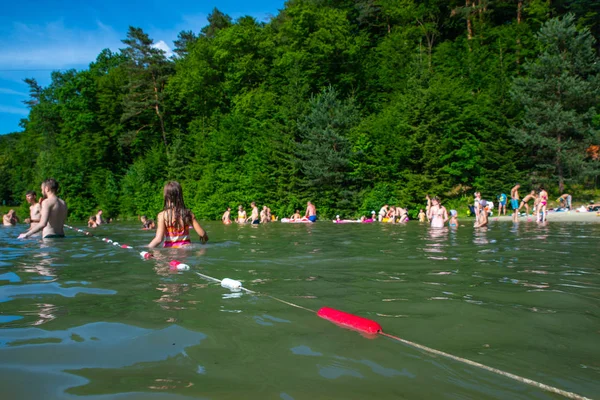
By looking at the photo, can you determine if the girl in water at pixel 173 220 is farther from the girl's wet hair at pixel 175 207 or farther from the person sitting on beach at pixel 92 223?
the person sitting on beach at pixel 92 223

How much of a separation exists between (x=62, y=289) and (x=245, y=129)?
36.4 meters

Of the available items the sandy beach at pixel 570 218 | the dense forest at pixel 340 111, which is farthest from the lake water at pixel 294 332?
the dense forest at pixel 340 111

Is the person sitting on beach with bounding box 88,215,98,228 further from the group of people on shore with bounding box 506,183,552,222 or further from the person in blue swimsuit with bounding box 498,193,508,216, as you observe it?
the person in blue swimsuit with bounding box 498,193,508,216

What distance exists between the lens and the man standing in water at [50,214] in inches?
420

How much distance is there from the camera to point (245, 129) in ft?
Answer: 134

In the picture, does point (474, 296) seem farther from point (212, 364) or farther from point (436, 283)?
point (212, 364)

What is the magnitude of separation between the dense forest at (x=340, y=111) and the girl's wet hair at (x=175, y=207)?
22470mm

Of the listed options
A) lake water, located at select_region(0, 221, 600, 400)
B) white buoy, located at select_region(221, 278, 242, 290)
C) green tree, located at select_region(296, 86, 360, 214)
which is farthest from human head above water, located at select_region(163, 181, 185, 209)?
green tree, located at select_region(296, 86, 360, 214)

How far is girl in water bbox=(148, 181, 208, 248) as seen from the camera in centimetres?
848

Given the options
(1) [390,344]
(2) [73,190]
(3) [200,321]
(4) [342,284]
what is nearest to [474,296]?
(4) [342,284]

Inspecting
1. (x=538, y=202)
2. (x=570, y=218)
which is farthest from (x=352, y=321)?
(x=570, y=218)

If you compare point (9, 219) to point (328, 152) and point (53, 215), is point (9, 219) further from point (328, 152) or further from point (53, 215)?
point (328, 152)

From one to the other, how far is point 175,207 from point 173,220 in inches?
15.1

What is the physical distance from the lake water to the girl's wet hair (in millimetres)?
1822
